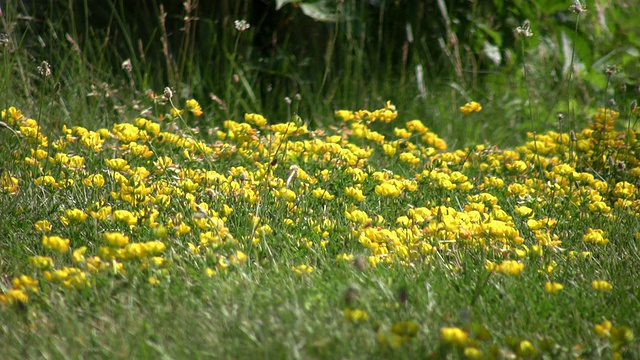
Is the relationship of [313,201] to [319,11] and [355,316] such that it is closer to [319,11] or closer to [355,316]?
[355,316]

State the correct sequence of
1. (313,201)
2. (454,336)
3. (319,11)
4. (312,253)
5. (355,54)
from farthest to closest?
(355,54), (319,11), (313,201), (312,253), (454,336)

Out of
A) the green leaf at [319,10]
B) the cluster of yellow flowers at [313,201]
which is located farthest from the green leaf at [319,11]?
the cluster of yellow flowers at [313,201]

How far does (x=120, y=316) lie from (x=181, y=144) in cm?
149

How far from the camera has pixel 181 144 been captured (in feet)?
11.3

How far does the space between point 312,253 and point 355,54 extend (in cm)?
274

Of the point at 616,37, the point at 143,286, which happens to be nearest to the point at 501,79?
the point at 616,37

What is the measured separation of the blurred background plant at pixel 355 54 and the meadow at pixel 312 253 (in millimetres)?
1162

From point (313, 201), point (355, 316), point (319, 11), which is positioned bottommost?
point (313, 201)

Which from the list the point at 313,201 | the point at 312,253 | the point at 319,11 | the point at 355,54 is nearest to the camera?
the point at 312,253

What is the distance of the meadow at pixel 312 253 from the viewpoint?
1.98 m

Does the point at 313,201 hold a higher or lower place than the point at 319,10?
lower

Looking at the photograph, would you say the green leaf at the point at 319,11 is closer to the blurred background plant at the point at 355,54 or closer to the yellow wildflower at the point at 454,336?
the blurred background plant at the point at 355,54

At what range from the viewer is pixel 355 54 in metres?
5.21

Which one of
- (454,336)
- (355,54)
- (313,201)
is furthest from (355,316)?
(355,54)
